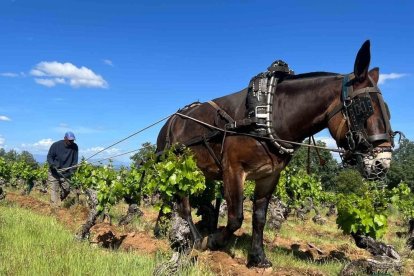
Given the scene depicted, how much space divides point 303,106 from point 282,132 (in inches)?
15.7

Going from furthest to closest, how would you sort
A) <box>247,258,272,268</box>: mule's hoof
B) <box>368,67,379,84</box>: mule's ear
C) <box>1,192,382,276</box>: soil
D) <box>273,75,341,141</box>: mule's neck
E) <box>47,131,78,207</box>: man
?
<box>47,131,78,207</box>: man, <box>247,258,272,268</box>: mule's hoof, <box>1,192,382,276</box>: soil, <box>273,75,341,141</box>: mule's neck, <box>368,67,379,84</box>: mule's ear

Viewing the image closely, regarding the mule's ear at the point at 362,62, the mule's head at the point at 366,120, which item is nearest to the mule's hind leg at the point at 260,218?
the mule's head at the point at 366,120

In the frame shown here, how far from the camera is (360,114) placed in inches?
174

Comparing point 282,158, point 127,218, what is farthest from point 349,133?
point 127,218

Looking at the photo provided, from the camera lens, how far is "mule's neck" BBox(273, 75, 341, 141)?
4965mm

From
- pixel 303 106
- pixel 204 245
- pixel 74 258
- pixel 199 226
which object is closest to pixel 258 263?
pixel 204 245

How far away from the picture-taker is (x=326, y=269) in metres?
5.91

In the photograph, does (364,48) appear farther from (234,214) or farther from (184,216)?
(184,216)

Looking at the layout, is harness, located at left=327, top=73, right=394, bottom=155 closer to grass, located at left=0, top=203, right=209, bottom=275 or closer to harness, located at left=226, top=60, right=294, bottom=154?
harness, located at left=226, top=60, right=294, bottom=154

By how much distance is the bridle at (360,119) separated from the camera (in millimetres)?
4348

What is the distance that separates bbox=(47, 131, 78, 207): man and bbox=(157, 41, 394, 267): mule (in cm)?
642

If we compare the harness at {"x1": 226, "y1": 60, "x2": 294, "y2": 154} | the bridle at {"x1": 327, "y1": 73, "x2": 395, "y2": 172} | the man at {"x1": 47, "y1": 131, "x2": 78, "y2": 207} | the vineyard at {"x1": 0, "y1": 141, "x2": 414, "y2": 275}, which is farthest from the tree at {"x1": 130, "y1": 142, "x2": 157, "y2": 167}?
the man at {"x1": 47, "y1": 131, "x2": 78, "y2": 207}

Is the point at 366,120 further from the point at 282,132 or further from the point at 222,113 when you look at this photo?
the point at 222,113

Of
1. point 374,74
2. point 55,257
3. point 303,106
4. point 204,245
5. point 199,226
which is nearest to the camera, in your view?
point 374,74
